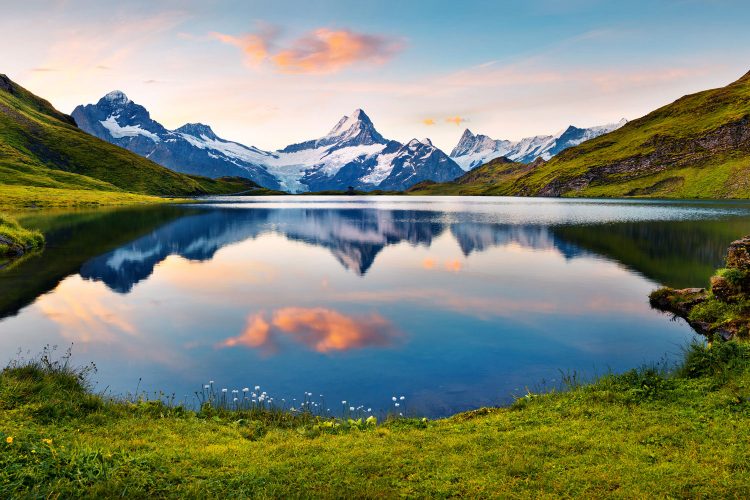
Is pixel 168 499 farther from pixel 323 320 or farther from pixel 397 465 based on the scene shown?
pixel 323 320

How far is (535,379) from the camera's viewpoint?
24562 mm

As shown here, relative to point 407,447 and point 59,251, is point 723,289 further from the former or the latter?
point 59,251

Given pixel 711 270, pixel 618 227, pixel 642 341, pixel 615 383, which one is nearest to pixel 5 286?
pixel 615 383

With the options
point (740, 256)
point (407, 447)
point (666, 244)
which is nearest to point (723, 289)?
point (740, 256)

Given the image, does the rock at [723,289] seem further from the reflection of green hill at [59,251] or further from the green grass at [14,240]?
the green grass at [14,240]

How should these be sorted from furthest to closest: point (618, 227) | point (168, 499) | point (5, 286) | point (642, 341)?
point (618, 227) < point (5, 286) < point (642, 341) < point (168, 499)

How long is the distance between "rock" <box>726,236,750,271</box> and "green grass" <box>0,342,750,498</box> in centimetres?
1630

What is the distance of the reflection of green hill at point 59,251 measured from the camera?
42938 mm

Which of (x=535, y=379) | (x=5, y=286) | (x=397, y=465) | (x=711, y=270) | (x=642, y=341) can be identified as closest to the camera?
(x=397, y=465)

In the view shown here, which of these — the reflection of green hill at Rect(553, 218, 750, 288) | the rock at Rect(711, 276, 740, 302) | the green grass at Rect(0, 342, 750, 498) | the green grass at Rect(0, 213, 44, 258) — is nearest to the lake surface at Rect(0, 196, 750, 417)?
the reflection of green hill at Rect(553, 218, 750, 288)

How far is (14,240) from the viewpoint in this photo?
63.8m

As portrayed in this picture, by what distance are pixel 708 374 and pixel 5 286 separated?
56.8 meters

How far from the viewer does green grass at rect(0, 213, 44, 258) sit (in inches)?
2396

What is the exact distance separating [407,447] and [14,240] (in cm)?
7211
